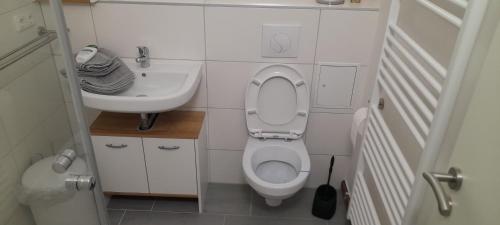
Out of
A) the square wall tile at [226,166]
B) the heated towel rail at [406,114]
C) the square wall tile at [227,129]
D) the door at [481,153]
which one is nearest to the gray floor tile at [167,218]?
the square wall tile at [226,166]

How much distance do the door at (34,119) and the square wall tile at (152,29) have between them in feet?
2.52

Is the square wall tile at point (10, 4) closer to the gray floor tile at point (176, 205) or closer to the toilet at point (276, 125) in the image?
the toilet at point (276, 125)

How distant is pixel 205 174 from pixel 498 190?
1.77m

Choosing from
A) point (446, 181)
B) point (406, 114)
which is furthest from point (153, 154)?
point (446, 181)

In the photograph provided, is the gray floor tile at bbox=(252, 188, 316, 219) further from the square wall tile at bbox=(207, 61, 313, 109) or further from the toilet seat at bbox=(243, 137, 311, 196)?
the square wall tile at bbox=(207, 61, 313, 109)

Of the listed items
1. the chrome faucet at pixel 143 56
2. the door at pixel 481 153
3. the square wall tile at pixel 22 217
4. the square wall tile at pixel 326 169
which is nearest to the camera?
the door at pixel 481 153

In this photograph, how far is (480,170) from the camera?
835 mm

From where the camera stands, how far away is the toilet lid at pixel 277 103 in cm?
205

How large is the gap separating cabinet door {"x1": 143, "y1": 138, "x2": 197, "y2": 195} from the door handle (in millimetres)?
1316

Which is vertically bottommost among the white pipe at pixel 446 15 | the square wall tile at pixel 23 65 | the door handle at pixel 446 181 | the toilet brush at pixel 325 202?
the toilet brush at pixel 325 202

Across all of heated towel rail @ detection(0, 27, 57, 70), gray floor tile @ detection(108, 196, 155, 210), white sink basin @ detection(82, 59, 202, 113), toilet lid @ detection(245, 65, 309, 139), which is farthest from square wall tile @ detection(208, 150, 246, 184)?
heated towel rail @ detection(0, 27, 57, 70)

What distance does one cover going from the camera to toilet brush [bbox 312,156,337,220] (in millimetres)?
2186

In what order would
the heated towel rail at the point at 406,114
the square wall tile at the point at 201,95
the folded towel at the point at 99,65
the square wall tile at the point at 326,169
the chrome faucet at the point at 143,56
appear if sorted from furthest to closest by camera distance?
the square wall tile at the point at 326,169 < the square wall tile at the point at 201,95 < the chrome faucet at the point at 143,56 < the folded towel at the point at 99,65 < the heated towel rail at the point at 406,114

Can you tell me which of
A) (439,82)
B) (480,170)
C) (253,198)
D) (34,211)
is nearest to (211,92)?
(253,198)
